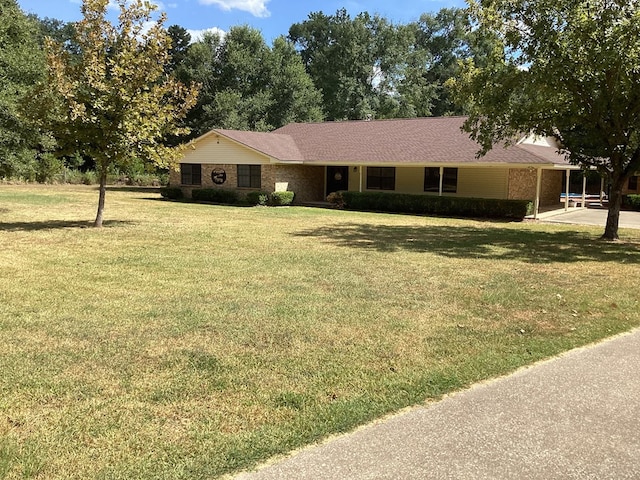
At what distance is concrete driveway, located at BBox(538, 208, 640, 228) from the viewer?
19.7m

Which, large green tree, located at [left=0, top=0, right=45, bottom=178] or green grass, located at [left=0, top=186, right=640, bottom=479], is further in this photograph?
large green tree, located at [left=0, top=0, right=45, bottom=178]

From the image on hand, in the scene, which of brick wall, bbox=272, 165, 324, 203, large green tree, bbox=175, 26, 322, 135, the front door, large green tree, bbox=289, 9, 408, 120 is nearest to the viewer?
brick wall, bbox=272, 165, 324, 203

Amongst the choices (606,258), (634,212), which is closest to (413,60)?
(634,212)

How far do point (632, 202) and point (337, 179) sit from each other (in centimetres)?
1480

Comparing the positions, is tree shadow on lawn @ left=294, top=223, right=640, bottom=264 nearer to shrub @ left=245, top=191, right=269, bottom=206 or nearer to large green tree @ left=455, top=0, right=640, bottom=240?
large green tree @ left=455, top=0, right=640, bottom=240

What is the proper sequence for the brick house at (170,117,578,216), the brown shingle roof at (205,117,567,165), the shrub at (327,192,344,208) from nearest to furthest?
1. the brown shingle roof at (205,117,567,165)
2. the brick house at (170,117,578,216)
3. the shrub at (327,192,344,208)

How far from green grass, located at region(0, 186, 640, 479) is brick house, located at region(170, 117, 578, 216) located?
33.5ft

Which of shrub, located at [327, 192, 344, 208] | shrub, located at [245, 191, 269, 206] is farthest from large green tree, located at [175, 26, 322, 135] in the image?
shrub, located at [327, 192, 344, 208]

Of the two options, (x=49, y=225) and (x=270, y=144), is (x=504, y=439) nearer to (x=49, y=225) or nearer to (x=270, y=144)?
(x=49, y=225)

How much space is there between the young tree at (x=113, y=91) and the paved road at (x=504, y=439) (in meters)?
12.2

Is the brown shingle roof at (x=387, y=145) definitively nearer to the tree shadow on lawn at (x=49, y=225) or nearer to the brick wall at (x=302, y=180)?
the brick wall at (x=302, y=180)

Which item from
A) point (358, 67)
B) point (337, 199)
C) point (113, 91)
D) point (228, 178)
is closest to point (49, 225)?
point (113, 91)

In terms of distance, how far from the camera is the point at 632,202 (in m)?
26.2

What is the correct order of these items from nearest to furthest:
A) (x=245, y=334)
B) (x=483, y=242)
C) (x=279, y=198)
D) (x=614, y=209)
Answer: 1. (x=245, y=334)
2. (x=483, y=242)
3. (x=614, y=209)
4. (x=279, y=198)
